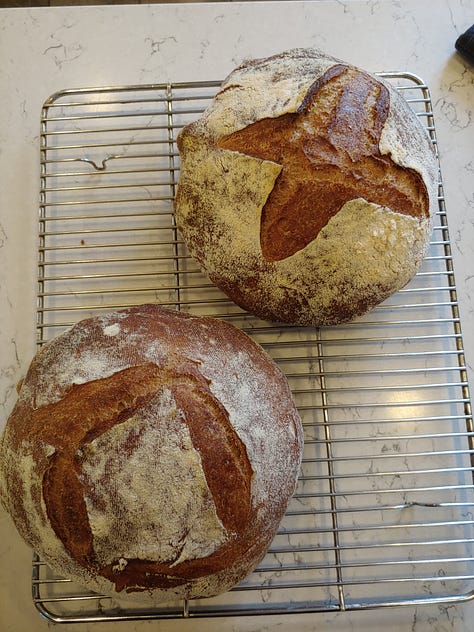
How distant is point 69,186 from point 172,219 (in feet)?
1.13

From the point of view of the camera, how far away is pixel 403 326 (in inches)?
62.8

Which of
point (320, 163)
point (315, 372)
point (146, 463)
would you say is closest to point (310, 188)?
point (320, 163)

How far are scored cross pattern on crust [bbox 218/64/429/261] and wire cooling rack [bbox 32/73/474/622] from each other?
1.17ft

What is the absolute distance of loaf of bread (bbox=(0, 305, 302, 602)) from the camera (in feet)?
3.68

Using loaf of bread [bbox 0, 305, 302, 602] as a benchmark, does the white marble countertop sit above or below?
above

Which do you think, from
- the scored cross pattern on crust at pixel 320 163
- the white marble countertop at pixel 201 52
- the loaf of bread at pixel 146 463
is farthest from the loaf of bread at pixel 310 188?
the white marble countertop at pixel 201 52

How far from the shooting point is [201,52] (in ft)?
5.66

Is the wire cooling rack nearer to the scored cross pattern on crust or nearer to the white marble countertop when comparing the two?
the white marble countertop

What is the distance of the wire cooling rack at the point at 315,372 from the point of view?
1.48 meters

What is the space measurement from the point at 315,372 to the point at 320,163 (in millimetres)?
611

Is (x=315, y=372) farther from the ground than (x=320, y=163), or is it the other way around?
(x=320, y=163)

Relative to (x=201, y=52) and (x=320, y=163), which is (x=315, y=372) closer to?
(x=320, y=163)

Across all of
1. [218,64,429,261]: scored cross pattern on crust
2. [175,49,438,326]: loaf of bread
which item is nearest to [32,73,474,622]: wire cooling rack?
[175,49,438,326]: loaf of bread

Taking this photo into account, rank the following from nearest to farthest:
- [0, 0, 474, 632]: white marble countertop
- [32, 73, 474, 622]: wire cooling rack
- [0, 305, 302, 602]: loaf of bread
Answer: [0, 305, 302, 602]: loaf of bread, [32, 73, 474, 622]: wire cooling rack, [0, 0, 474, 632]: white marble countertop
